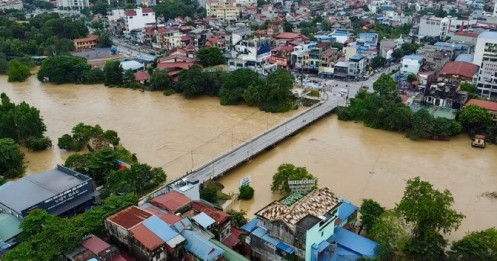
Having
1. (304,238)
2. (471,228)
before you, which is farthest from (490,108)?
(304,238)

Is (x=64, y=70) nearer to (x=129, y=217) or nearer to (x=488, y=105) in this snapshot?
(x=129, y=217)

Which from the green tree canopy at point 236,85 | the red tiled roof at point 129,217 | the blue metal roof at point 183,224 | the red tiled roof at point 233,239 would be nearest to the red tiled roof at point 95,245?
the red tiled roof at point 129,217

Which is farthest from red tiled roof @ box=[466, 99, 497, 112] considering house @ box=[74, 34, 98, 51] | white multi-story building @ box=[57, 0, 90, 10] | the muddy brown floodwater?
white multi-story building @ box=[57, 0, 90, 10]

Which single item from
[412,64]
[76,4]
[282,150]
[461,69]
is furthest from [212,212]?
[76,4]

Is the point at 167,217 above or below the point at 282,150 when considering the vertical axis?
above

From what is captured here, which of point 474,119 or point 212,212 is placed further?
point 474,119

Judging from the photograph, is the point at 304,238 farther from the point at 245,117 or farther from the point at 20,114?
the point at 20,114
